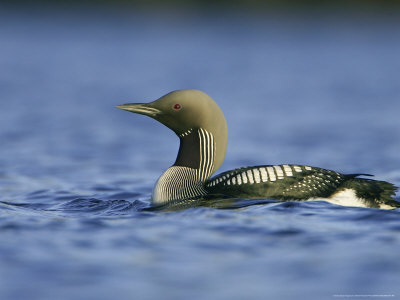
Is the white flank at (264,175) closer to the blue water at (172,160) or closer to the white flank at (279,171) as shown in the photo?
the white flank at (279,171)

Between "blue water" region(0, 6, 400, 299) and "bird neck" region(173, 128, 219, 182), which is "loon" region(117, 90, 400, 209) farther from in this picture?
"blue water" region(0, 6, 400, 299)

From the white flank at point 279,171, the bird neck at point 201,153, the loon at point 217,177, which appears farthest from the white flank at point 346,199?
the bird neck at point 201,153

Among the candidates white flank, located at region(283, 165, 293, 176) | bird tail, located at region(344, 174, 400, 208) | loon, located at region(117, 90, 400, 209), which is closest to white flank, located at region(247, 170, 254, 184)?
loon, located at region(117, 90, 400, 209)

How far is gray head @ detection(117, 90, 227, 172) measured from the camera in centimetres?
557

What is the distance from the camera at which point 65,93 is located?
49.6 feet

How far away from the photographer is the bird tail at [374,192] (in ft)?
17.4

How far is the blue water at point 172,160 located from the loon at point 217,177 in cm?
16

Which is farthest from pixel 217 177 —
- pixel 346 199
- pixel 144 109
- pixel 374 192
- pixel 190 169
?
pixel 374 192

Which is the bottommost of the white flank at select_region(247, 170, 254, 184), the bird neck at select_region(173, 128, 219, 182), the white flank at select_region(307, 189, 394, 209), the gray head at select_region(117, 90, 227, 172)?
the white flank at select_region(307, 189, 394, 209)

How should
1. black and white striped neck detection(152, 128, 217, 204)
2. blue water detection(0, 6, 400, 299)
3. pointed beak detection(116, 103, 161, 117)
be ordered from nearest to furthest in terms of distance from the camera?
1. blue water detection(0, 6, 400, 299)
2. black and white striped neck detection(152, 128, 217, 204)
3. pointed beak detection(116, 103, 161, 117)

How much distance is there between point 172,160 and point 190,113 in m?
3.19

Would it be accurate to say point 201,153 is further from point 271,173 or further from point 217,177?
point 271,173

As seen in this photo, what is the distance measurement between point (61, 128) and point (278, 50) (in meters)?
13.9

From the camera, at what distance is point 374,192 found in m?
5.34
